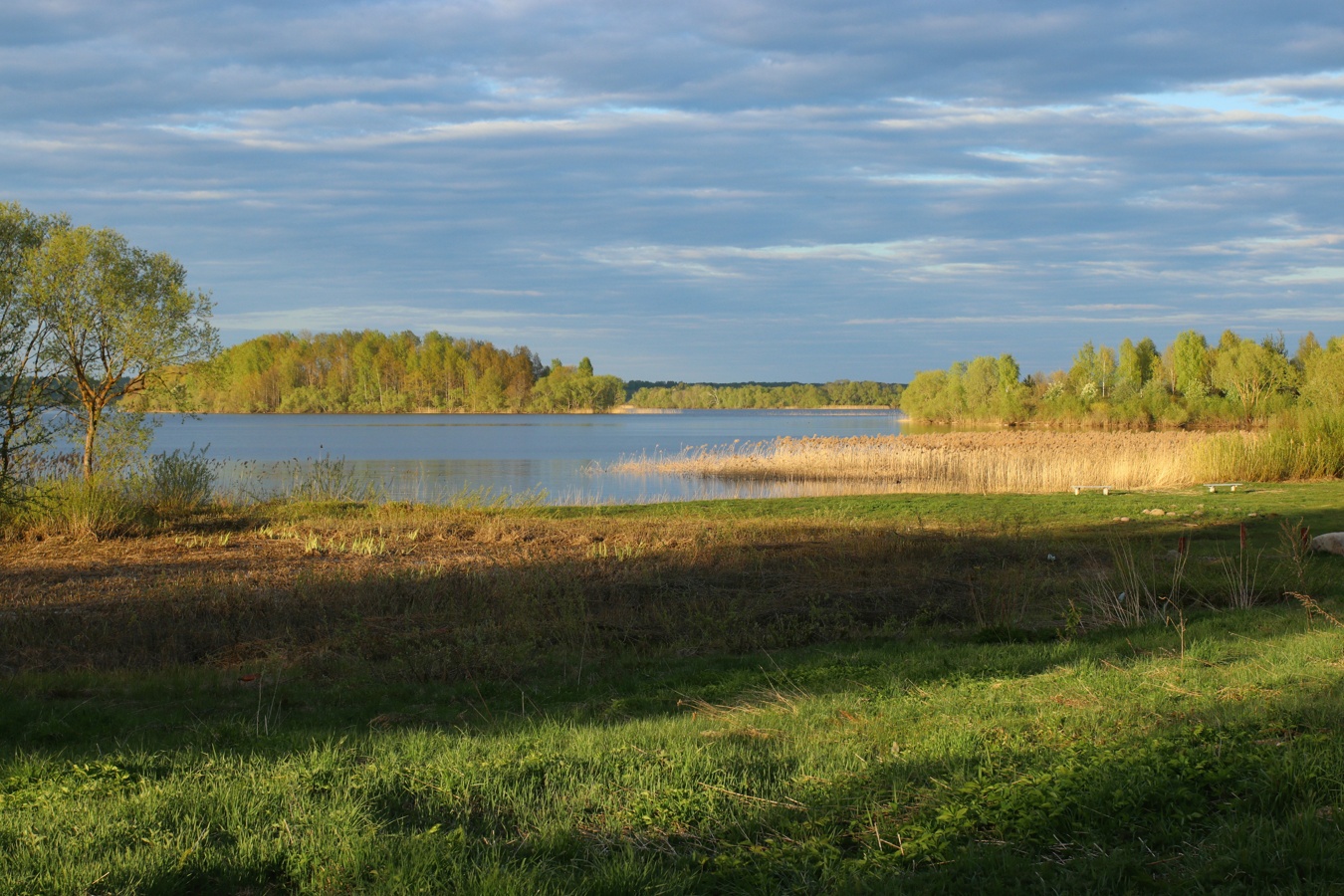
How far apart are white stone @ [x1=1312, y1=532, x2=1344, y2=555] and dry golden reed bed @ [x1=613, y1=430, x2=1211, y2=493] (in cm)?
1284

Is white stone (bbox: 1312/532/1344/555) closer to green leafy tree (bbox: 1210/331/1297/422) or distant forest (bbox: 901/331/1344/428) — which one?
distant forest (bbox: 901/331/1344/428)

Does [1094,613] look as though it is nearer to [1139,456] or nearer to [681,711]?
[681,711]

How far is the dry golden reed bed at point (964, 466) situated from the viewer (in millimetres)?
26453

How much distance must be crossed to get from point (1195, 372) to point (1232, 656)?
3035 inches

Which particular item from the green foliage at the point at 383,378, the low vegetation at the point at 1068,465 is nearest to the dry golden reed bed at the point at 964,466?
the low vegetation at the point at 1068,465

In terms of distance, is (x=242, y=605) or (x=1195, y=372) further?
(x=1195, y=372)

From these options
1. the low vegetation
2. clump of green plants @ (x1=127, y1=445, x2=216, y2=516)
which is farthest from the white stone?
clump of green plants @ (x1=127, y1=445, x2=216, y2=516)

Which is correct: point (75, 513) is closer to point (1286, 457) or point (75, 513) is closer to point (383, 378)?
point (1286, 457)

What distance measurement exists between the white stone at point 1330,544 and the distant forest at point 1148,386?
31.0 metres

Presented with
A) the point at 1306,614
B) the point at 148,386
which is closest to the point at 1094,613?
the point at 1306,614

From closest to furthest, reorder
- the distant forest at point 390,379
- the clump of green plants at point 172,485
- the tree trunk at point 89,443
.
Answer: the tree trunk at point 89,443
the clump of green plants at point 172,485
the distant forest at point 390,379

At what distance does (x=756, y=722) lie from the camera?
5.85 meters

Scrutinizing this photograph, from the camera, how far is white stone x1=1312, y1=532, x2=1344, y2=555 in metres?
12.6

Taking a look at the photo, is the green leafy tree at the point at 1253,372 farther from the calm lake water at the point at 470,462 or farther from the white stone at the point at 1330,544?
the white stone at the point at 1330,544
